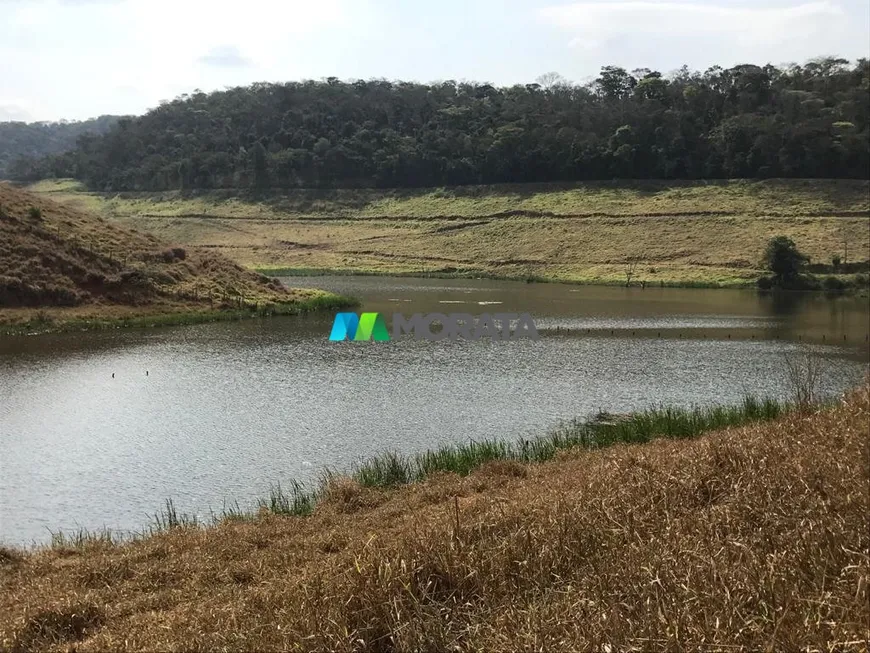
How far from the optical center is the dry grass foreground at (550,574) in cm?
417

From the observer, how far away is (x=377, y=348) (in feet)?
91.2

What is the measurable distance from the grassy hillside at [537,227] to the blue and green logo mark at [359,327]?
2061 cm

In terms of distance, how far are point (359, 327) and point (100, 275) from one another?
1225 centimetres

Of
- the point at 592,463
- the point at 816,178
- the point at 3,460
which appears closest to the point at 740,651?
the point at 592,463

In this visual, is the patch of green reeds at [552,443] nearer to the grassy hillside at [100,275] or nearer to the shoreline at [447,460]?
the shoreline at [447,460]

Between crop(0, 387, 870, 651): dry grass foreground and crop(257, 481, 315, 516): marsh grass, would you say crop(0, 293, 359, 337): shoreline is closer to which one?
crop(257, 481, 315, 516): marsh grass

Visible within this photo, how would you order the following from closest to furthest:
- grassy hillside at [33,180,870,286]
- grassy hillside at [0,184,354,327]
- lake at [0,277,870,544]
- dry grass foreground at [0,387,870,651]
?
dry grass foreground at [0,387,870,651]
lake at [0,277,870,544]
grassy hillside at [0,184,354,327]
grassy hillside at [33,180,870,286]

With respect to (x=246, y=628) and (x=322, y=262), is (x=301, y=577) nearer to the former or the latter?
(x=246, y=628)

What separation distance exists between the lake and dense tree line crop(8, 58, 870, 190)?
148 ft

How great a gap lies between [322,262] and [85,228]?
32.5 m

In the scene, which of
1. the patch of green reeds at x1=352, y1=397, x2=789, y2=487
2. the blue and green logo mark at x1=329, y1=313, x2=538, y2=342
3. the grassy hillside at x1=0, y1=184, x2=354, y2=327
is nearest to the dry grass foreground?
the patch of green reeds at x1=352, y1=397, x2=789, y2=487

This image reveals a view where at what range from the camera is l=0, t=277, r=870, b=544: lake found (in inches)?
506

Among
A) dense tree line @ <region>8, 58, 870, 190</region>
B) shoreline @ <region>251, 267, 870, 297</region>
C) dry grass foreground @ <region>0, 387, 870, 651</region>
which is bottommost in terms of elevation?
shoreline @ <region>251, 267, 870, 297</region>

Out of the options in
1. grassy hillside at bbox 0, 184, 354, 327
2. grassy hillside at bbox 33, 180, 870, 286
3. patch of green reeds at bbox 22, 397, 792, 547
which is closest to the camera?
patch of green reeds at bbox 22, 397, 792, 547
